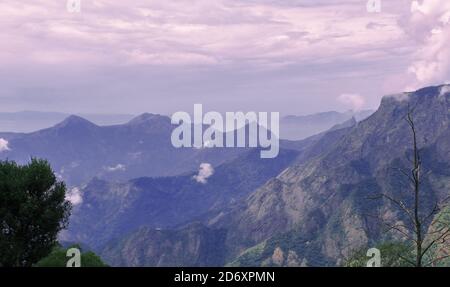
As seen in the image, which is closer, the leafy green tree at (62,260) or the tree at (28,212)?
the leafy green tree at (62,260)

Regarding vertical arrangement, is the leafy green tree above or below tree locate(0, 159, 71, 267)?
below

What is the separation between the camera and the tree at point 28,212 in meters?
66.5

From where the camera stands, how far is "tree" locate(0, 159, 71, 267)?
66.5 meters

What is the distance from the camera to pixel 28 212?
66.8m

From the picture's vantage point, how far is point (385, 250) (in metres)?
127

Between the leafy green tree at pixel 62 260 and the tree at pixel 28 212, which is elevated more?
the tree at pixel 28 212

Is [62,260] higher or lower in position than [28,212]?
lower

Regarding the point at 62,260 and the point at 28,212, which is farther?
the point at 28,212

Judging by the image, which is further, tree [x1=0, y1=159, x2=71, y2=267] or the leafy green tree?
tree [x1=0, y1=159, x2=71, y2=267]
